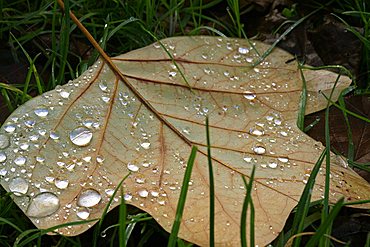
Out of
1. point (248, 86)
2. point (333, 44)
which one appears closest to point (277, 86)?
point (248, 86)

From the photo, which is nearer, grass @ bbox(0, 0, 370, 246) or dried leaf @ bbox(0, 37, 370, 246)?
dried leaf @ bbox(0, 37, 370, 246)

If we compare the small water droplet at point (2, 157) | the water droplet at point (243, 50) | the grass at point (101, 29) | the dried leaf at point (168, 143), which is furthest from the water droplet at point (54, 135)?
the water droplet at point (243, 50)

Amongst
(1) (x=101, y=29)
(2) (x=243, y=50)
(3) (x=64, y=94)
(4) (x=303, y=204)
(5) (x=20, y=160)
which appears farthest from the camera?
(1) (x=101, y=29)

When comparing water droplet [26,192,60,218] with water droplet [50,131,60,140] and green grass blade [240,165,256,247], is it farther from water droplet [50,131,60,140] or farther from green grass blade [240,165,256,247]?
green grass blade [240,165,256,247]

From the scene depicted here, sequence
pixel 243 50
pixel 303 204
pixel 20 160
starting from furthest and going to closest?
1. pixel 243 50
2. pixel 20 160
3. pixel 303 204

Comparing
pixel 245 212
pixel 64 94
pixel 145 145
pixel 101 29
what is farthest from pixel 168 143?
pixel 101 29

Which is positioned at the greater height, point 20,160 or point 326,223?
point 326,223

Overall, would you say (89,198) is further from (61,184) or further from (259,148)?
(259,148)

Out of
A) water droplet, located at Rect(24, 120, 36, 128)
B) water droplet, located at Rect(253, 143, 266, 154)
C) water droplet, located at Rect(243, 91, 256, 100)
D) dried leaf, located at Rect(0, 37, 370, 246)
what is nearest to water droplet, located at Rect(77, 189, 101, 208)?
dried leaf, located at Rect(0, 37, 370, 246)

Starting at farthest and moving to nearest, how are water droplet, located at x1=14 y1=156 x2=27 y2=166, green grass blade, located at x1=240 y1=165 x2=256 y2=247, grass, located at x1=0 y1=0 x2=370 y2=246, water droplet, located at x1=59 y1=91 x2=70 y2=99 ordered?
grass, located at x1=0 y1=0 x2=370 y2=246 < water droplet, located at x1=59 y1=91 x2=70 y2=99 < water droplet, located at x1=14 y1=156 x2=27 y2=166 < green grass blade, located at x1=240 y1=165 x2=256 y2=247
